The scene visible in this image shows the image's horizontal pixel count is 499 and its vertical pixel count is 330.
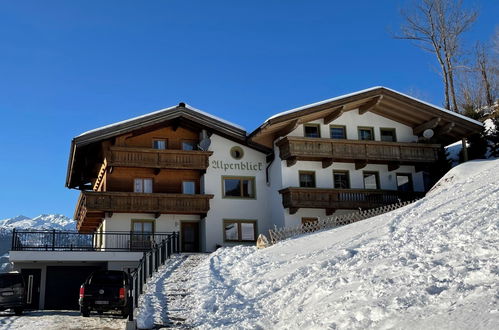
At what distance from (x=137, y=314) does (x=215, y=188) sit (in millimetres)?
19730

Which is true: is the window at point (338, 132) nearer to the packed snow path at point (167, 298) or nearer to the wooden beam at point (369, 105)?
the wooden beam at point (369, 105)

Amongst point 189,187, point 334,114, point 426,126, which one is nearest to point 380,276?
point 334,114

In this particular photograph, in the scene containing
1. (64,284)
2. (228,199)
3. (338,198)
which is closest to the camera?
(64,284)

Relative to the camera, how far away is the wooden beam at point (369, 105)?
3625 cm

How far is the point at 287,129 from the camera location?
3534 centimetres

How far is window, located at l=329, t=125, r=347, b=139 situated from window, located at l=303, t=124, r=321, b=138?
2.85 feet

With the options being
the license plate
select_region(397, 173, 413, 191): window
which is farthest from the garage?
select_region(397, 173, 413, 191): window

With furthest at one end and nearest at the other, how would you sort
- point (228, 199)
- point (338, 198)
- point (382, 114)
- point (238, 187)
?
point (382, 114) → point (238, 187) → point (228, 199) → point (338, 198)

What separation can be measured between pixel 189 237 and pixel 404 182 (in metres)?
13.9

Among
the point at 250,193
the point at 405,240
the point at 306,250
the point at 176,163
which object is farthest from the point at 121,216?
the point at 405,240

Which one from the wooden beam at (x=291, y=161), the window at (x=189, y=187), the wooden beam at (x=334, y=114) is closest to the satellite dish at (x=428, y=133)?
the wooden beam at (x=334, y=114)

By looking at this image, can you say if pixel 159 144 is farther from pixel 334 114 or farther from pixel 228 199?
pixel 334 114

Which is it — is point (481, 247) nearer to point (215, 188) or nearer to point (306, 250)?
point (306, 250)

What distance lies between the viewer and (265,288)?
656 inches
